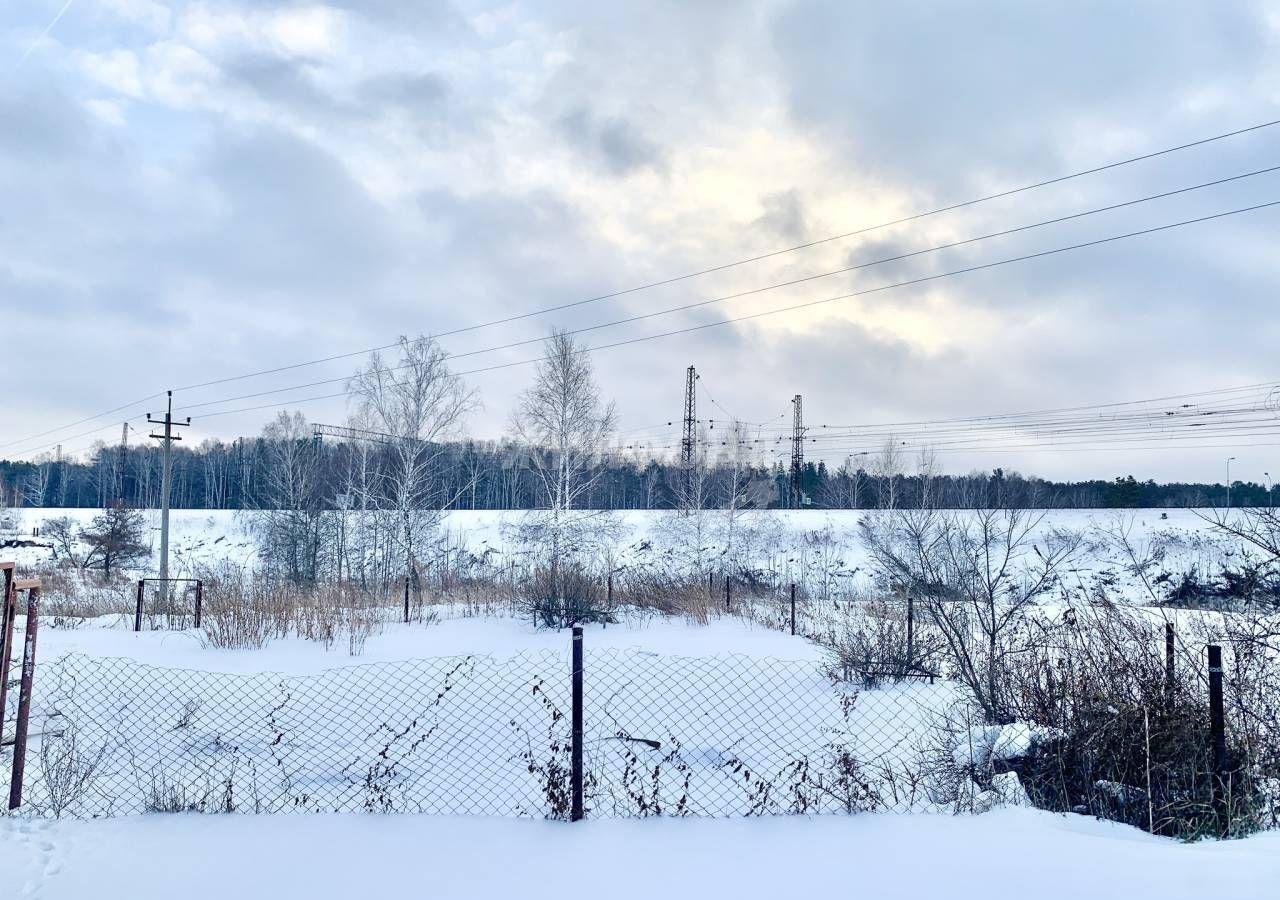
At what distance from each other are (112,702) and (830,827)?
8.47m

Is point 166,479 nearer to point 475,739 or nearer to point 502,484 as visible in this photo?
point 475,739

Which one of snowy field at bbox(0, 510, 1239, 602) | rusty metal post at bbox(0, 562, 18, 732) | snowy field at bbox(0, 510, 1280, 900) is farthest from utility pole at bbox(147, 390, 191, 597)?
rusty metal post at bbox(0, 562, 18, 732)

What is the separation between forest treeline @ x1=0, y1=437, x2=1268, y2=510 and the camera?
26.7 meters

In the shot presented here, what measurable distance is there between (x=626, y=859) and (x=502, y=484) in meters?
63.2

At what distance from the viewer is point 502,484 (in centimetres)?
6575

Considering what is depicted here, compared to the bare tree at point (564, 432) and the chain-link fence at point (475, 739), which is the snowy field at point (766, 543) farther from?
the chain-link fence at point (475, 739)

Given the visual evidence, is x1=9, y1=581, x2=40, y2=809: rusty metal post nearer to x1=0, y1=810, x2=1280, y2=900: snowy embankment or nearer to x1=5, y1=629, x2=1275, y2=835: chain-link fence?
x1=5, y1=629, x2=1275, y2=835: chain-link fence

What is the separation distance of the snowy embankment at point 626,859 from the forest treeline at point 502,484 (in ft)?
14.1

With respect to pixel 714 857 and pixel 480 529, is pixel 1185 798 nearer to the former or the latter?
pixel 714 857

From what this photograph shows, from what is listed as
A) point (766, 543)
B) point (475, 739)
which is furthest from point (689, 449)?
point (475, 739)

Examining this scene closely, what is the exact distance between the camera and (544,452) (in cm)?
2381

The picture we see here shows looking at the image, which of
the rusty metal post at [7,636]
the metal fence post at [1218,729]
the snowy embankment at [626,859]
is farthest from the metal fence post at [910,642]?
the rusty metal post at [7,636]

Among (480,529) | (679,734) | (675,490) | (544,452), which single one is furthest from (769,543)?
(679,734)

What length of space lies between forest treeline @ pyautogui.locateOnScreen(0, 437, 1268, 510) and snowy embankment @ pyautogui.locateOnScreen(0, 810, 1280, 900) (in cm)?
429
